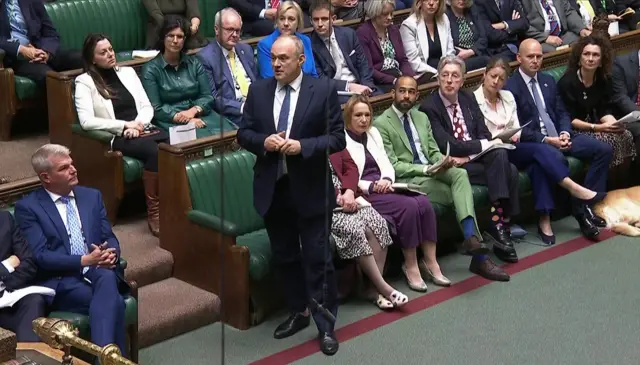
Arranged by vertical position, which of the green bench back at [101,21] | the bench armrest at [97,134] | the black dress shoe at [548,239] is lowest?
the black dress shoe at [548,239]

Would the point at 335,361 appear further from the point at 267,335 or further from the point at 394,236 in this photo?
the point at 394,236

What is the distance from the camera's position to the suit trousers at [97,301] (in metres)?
4.57

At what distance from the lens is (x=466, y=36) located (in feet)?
24.7

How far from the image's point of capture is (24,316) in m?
4.54

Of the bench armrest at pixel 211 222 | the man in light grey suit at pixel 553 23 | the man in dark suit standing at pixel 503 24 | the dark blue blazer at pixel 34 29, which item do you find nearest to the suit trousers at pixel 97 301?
the bench armrest at pixel 211 222

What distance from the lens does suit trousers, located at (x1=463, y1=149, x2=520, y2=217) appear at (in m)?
6.20

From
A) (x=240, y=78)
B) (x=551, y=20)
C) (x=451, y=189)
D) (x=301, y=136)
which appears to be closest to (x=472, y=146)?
(x=451, y=189)

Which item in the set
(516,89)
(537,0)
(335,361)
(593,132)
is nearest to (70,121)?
(335,361)

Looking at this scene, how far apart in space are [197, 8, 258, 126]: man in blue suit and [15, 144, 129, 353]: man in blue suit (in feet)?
5.04

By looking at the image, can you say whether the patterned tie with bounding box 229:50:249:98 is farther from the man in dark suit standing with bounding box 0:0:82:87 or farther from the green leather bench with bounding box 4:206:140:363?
the green leather bench with bounding box 4:206:140:363

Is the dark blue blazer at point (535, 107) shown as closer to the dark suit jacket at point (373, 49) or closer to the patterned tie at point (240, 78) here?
the dark suit jacket at point (373, 49)

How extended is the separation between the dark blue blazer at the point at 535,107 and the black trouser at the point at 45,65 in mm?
2272

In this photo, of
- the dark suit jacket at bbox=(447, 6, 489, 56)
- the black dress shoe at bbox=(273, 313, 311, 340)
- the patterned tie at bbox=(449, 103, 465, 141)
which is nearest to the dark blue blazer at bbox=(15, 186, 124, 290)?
the black dress shoe at bbox=(273, 313, 311, 340)

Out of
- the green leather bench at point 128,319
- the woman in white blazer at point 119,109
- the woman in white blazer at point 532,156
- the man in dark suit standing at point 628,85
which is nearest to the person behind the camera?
the green leather bench at point 128,319
